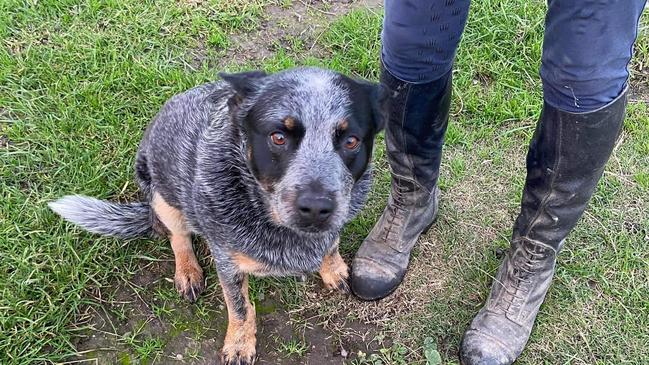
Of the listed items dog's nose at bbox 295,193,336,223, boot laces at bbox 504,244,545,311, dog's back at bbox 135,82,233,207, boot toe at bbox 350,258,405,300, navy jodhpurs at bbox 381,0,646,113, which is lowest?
boot toe at bbox 350,258,405,300

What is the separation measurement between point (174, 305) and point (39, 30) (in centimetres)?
214

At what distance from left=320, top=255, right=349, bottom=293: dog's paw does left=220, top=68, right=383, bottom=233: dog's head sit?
2.32ft

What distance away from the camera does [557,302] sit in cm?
320

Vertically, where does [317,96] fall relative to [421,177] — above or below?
above

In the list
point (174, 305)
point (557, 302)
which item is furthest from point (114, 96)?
point (557, 302)

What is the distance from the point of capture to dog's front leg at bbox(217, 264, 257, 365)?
9.37 feet

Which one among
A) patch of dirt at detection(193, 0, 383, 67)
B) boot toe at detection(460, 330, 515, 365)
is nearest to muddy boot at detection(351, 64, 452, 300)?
boot toe at detection(460, 330, 515, 365)

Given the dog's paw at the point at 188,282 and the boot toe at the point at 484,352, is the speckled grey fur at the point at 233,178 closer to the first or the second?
the dog's paw at the point at 188,282

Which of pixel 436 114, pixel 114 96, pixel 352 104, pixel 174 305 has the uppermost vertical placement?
pixel 352 104

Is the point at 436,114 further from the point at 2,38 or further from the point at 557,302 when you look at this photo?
the point at 2,38

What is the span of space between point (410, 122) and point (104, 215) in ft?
4.89

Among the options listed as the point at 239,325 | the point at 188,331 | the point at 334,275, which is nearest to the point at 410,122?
the point at 334,275

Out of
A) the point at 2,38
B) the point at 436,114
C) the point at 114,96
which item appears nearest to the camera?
the point at 436,114

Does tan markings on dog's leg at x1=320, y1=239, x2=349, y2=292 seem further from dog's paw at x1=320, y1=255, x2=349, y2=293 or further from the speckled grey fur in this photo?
the speckled grey fur
